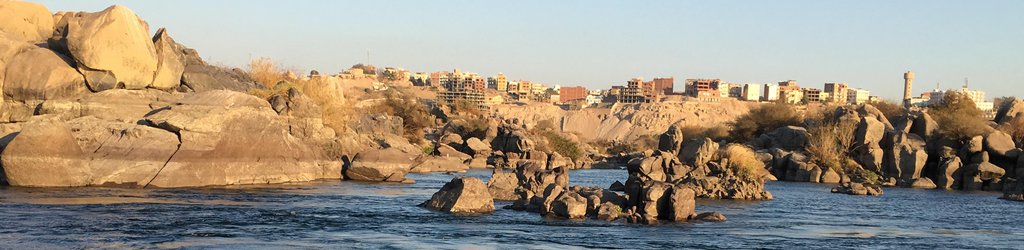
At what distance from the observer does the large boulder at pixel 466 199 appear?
30.2 m

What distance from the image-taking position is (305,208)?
30312 mm

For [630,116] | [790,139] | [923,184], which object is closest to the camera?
[923,184]

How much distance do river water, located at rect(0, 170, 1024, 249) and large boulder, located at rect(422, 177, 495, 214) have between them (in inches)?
20.7

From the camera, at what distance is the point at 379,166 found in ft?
143

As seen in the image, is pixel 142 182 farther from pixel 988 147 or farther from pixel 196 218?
pixel 988 147

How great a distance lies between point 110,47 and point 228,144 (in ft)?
19.1

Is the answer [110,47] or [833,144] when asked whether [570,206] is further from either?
[833,144]

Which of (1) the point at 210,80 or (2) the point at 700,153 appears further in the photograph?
(2) the point at 700,153

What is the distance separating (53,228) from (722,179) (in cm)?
2576

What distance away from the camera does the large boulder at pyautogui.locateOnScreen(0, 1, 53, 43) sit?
40.9m

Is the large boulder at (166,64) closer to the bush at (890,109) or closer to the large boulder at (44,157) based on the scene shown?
the large boulder at (44,157)

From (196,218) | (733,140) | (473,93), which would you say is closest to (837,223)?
(196,218)

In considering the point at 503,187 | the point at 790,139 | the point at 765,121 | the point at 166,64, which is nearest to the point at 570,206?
the point at 503,187

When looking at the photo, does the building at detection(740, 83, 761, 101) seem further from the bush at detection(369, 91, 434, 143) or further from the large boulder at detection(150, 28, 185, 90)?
the large boulder at detection(150, 28, 185, 90)
